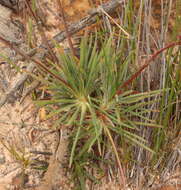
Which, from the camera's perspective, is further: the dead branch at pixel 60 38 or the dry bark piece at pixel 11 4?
the dry bark piece at pixel 11 4

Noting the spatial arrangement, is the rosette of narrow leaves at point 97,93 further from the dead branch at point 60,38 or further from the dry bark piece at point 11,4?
the dry bark piece at point 11,4

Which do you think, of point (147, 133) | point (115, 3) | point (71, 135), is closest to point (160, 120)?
point (147, 133)

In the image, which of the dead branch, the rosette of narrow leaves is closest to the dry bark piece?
the dead branch

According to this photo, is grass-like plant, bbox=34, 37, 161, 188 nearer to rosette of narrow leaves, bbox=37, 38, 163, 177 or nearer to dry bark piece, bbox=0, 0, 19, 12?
rosette of narrow leaves, bbox=37, 38, 163, 177

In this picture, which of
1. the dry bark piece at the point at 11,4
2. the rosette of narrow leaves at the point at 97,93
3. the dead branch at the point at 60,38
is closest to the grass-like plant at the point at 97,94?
the rosette of narrow leaves at the point at 97,93

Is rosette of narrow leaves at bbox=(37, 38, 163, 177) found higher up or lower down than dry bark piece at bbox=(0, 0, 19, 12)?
lower down

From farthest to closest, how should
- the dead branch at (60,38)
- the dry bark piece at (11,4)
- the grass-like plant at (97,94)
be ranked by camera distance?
1. the dry bark piece at (11,4)
2. the dead branch at (60,38)
3. the grass-like plant at (97,94)

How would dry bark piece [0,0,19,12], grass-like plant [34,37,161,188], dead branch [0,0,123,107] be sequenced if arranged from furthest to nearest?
dry bark piece [0,0,19,12]
dead branch [0,0,123,107]
grass-like plant [34,37,161,188]

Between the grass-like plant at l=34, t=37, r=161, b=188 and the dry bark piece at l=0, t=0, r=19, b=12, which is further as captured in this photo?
the dry bark piece at l=0, t=0, r=19, b=12

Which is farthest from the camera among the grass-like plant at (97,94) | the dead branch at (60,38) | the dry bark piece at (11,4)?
the dry bark piece at (11,4)

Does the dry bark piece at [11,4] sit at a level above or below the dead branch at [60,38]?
above

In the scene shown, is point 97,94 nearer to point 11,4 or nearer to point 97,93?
point 97,93
